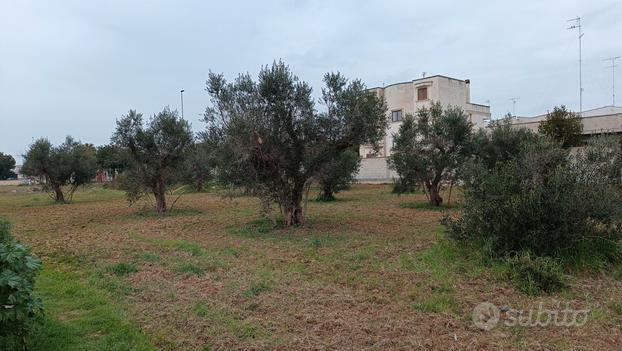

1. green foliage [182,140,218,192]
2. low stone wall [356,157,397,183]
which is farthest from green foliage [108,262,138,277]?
low stone wall [356,157,397,183]

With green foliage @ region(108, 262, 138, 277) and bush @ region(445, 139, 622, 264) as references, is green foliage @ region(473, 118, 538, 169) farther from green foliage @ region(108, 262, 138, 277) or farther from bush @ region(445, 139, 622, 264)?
green foliage @ region(108, 262, 138, 277)

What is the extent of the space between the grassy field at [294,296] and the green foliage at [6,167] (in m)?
93.8

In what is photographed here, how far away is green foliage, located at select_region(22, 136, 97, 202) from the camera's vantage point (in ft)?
77.6

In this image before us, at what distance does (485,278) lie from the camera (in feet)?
20.0

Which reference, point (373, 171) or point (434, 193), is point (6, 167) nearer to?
point (373, 171)

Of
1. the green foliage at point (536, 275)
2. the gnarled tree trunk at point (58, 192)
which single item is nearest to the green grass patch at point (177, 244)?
the green foliage at point (536, 275)

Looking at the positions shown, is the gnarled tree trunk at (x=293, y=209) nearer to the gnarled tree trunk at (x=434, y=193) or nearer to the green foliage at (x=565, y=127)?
the gnarled tree trunk at (x=434, y=193)

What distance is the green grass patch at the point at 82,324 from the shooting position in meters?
4.14

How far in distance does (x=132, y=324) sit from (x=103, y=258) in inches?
169

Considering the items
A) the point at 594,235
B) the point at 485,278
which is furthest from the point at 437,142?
the point at 485,278

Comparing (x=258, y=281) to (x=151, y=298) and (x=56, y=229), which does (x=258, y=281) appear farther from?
(x=56, y=229)

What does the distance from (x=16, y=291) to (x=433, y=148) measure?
16.0 m

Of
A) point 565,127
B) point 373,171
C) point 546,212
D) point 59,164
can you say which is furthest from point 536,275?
point 373,171

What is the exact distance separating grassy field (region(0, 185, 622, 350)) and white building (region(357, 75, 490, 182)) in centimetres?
3105
